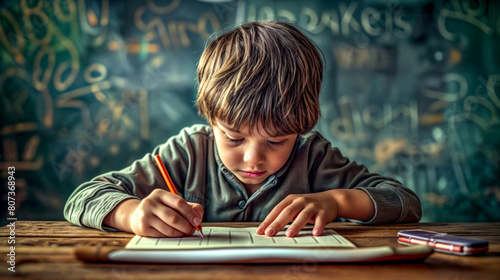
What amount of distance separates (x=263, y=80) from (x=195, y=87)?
1720 mm

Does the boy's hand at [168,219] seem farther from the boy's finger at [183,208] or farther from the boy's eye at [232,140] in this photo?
the boy's eye at [232,140]

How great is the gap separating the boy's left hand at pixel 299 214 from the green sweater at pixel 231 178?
0.23 metres

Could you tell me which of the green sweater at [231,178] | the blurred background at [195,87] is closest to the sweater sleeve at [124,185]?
the green sweater at [231,178]

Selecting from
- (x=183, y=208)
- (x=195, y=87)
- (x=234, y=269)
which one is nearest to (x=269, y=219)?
(x=183, y=208)

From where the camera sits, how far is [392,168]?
2689mm

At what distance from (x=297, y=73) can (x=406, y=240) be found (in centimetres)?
42

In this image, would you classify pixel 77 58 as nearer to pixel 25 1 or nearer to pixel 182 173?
pixel 25 1

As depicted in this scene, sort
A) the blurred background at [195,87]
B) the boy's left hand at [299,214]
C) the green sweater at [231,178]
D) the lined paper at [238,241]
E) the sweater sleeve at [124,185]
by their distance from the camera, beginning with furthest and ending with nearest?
1. the blurred background at [195,87]
2. the green sweater at [231,178]
3. the sweater sleeve at [124,185]
4. the boy's left hand at [299,214]
5. the lined paper at [238,241]

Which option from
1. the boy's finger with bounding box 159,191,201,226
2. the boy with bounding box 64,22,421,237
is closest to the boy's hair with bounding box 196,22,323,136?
the boy with bounding box 64,22,421,237

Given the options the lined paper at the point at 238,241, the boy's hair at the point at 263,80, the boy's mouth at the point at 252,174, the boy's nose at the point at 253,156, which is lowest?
the lined paper at the point at 238,241

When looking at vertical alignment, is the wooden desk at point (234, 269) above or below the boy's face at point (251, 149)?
below

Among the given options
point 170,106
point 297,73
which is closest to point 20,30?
point 170,106

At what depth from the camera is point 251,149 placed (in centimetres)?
91

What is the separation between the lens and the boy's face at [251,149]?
912mm
